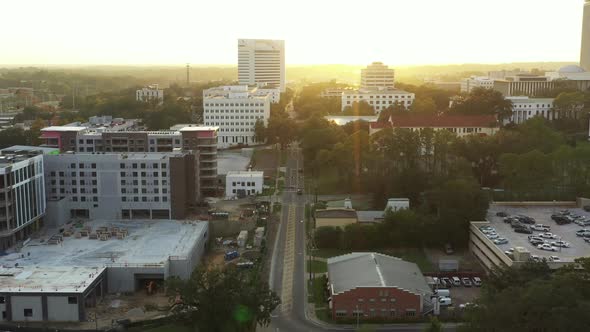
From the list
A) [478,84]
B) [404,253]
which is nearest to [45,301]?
[404,253]

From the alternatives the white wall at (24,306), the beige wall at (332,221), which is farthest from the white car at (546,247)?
the white wall at (24,306)

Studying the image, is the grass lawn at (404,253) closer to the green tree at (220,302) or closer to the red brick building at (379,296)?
the red brick building at (379,296)

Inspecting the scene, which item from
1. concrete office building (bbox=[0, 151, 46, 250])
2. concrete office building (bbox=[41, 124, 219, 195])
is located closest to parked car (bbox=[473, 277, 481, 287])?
concrete office building (bbox=[41, 124, 219, 195])

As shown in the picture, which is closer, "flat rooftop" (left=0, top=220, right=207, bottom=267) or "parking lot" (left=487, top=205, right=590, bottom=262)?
"flat rooftop" (left=0, top=220, right=207, bottom=267)

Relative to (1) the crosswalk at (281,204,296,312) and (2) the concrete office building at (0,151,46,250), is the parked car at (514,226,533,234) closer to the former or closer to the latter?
(1) the crosswalk at (281,204,296,312)

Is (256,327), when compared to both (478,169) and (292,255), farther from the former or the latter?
(478,169)

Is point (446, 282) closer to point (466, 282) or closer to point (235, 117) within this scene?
point (466, 282)
